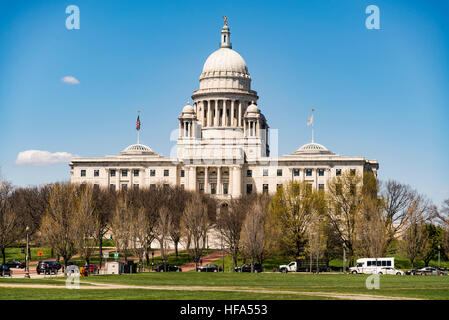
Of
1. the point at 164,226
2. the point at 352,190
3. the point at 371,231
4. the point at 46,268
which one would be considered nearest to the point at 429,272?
the point at 371,231

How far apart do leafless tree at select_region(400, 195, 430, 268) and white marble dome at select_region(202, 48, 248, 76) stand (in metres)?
90.2

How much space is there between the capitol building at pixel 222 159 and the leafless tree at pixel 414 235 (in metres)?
60.3

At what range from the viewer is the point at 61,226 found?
87.5 m

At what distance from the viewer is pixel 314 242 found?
99.4 metres

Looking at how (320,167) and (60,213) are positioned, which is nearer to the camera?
(60,213)

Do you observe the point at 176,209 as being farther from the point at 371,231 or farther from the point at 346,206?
the point at 371,231

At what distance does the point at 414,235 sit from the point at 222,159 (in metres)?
76.2

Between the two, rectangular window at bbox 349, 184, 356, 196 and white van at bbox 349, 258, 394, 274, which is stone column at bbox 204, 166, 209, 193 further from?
white van at bbox 349, 258, 394, 274

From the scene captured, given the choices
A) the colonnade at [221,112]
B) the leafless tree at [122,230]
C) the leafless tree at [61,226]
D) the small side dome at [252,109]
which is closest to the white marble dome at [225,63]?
the colonnade at [221,112]

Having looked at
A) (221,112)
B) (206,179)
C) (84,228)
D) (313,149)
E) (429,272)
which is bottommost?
(429,272)

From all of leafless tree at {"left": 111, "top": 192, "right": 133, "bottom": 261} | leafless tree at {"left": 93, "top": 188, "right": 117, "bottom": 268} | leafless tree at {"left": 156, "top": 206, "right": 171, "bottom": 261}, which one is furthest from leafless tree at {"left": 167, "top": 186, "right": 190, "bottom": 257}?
leafless tree at {"left": 111, "top": 192, "right": 133, "bottom": 261}
